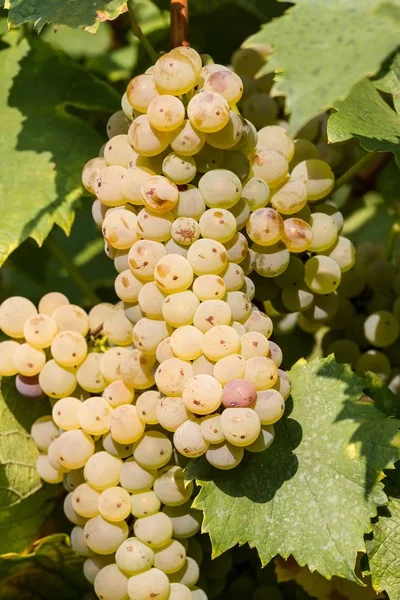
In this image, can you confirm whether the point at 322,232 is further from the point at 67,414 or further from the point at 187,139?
the point at 67,414

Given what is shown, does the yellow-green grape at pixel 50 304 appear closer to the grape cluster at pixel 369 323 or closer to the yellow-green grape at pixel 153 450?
the yellow-green grape at pixel 153 450

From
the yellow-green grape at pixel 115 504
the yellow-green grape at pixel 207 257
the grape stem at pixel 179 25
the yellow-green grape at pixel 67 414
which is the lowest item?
the yellow-green grape at pixel 115 504

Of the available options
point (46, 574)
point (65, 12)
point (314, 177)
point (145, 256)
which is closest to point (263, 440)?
point (145, 256)

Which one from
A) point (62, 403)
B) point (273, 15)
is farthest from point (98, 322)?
point (273, 15)

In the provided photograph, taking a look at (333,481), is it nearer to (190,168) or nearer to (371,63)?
(190,168)

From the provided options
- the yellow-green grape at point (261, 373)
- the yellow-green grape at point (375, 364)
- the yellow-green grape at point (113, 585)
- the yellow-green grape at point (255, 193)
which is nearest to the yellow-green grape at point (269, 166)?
the yellow-green grape at point (255, 193)

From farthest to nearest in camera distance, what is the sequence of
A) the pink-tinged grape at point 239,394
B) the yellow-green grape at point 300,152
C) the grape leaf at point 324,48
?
the yellow-green grape at point 300,152 → the pink-tinged grape at point 239,394 → the grape leaf at point 324,48

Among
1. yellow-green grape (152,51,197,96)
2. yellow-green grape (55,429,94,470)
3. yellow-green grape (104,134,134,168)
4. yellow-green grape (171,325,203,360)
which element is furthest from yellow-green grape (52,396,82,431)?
yellow-green grape (152,51,197,96)
